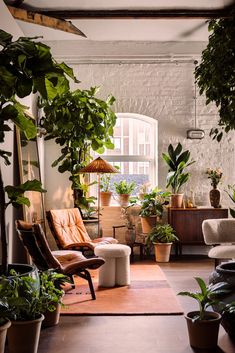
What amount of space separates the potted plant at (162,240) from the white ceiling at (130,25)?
3071mm

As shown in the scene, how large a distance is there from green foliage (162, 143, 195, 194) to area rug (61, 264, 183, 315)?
1869mm

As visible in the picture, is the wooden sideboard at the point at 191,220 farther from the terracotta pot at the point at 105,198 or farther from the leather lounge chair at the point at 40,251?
the leather lounge chair at the point at 40,251

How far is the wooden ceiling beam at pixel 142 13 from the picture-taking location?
21.3 feet

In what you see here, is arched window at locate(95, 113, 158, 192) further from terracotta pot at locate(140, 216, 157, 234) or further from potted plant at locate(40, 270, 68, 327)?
potted plant at locate(40, 270, 68, 327)

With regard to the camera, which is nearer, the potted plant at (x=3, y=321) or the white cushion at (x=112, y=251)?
the potted plant at (x=3, y=321)

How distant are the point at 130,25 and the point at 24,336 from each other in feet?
16.9

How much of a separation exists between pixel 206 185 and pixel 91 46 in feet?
10.1

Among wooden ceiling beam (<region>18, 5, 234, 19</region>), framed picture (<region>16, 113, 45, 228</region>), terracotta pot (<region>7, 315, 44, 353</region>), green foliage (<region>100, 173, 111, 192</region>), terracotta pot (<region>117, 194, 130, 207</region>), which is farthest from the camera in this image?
green foliage (<region>100, 173, 111, 192</region>)

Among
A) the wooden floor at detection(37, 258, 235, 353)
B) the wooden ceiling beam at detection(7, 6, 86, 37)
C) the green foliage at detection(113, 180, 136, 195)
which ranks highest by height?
the wooden ceiling beam at detection(7, 6, 86, 37)

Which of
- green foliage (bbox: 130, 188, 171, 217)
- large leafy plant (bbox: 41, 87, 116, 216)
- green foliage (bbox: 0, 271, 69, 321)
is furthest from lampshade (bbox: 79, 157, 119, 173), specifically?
green foliage (bbox: 0, 271, 69, 321)

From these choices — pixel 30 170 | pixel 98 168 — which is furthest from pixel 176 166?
pixel 30 170

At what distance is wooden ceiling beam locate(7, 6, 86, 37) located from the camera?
6.40 metres

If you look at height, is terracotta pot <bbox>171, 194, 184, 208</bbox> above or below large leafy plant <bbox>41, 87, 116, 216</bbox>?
below

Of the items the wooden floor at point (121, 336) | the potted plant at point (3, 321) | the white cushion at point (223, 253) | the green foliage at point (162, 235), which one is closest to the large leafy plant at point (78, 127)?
the green foliage at point (162, 235)
